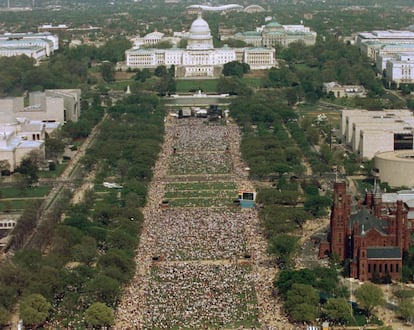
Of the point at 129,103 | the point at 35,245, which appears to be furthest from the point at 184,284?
the point at 129,103

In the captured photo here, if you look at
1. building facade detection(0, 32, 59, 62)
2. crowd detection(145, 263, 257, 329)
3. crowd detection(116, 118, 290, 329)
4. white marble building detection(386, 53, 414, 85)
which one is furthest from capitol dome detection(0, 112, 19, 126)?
building facade detection(0, 32, 59, 62)

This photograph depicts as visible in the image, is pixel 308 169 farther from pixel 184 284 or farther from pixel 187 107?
pixel 187 107

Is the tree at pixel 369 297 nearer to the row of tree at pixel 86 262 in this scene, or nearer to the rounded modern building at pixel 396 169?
the row of tree at pixel 86 262

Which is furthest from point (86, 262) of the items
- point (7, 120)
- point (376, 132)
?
point (7, 120)

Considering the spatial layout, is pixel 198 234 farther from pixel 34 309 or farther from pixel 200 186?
pixel 34 309

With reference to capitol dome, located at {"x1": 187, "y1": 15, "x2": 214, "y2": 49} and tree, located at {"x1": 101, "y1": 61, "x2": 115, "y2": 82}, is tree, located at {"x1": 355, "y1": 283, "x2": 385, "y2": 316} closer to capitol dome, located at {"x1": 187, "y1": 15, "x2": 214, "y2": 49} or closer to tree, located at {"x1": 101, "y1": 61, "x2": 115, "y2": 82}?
tree, located at {"x1": 101, "y1": 61, "x2": 115, "y2": 82}

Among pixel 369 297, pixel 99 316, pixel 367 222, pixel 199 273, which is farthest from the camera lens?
pixel 367 222
